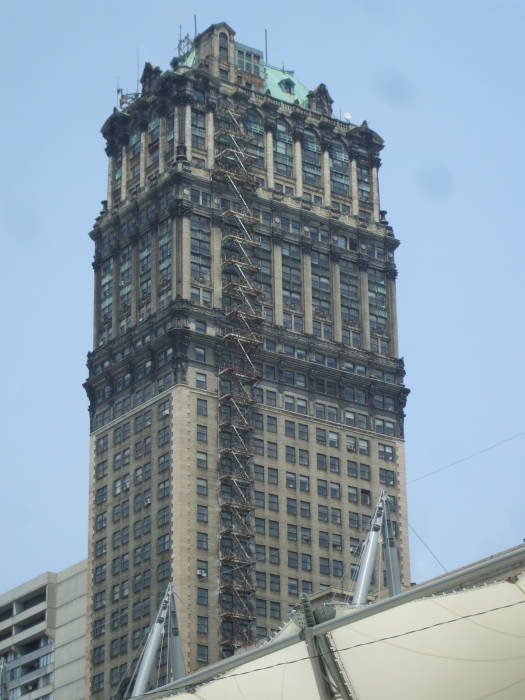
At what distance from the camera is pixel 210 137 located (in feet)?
596

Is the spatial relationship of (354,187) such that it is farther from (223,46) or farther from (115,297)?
(115,297)

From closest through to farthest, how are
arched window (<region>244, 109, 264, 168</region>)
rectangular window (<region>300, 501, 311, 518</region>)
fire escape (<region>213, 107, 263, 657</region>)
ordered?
fire escape (<region>213, 107, 263, 657</region>), rectangular window (<region>300, 501, 311, 518</region>), arched window (<region>244, 109, 264, 168</region>)

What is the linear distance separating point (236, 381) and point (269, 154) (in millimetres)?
30350

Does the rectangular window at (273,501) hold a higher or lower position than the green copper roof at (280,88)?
lower

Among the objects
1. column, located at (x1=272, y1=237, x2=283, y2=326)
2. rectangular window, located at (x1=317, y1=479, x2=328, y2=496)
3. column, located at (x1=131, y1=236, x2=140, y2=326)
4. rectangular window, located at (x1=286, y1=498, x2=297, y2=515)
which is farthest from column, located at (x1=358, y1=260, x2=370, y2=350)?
column, located at (x1=131, y1=236, x2=140, y2=326)

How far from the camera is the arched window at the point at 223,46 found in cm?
19062

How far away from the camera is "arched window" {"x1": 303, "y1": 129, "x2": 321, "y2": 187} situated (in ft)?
621

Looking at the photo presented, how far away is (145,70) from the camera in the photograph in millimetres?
190750

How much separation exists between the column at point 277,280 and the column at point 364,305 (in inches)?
432

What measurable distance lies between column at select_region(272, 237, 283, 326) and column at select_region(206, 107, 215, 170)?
436 inches

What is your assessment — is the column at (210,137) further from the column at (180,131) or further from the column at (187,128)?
the column at (180,131)

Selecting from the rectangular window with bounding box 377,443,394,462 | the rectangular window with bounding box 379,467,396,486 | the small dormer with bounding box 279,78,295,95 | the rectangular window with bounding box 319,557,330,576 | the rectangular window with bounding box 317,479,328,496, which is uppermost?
the small dormer with bounding box 279,78,295,95

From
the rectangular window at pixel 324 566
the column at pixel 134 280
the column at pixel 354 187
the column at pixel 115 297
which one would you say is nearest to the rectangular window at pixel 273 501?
the rectangular window at pixel 324 566

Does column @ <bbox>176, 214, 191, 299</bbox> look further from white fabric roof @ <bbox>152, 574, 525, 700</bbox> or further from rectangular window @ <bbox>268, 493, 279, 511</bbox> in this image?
white fabric roof @ <bbox>152, 574, 525, 700</bbox>
